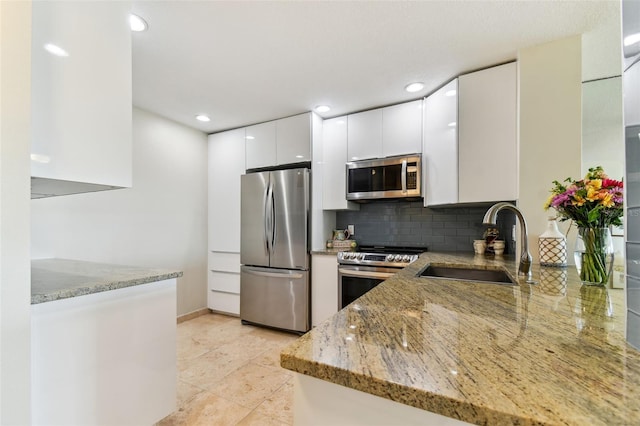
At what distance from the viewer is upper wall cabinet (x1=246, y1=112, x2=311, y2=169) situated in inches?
119

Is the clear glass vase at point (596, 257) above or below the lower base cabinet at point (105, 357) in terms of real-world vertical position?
above

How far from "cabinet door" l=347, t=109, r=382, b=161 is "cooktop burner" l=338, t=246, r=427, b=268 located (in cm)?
98

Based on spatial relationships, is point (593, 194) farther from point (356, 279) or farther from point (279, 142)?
point (279, 142)

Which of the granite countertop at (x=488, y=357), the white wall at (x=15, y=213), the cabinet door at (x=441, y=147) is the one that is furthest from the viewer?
the cabinet door at (x=441, y=147)

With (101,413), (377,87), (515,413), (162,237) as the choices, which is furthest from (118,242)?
(515,413)

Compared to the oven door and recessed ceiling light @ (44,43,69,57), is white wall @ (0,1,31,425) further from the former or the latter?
the oven door

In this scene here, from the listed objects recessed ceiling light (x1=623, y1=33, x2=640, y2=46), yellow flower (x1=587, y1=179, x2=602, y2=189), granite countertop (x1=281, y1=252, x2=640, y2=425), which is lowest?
granite countertop (x1=281, y1=252, x2=640, y2=425)

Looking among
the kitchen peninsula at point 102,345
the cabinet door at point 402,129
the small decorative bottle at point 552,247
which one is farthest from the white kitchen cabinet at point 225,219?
the small decorative bottle at point 552,247

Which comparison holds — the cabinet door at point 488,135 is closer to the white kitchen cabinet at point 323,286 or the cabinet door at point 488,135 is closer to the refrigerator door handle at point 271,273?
the white kitchen cabinet at point 323,286

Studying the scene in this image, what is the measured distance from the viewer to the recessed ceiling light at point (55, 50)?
115cm

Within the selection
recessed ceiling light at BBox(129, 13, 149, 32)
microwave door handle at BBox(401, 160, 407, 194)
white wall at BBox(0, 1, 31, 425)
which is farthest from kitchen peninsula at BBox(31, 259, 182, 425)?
microwave door handle at BBox(401, 160, 407, 194)

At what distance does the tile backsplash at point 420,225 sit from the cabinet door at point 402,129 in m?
Result: 0.62

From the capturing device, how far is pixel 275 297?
3043 millimetres

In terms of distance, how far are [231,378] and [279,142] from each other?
2.29m
